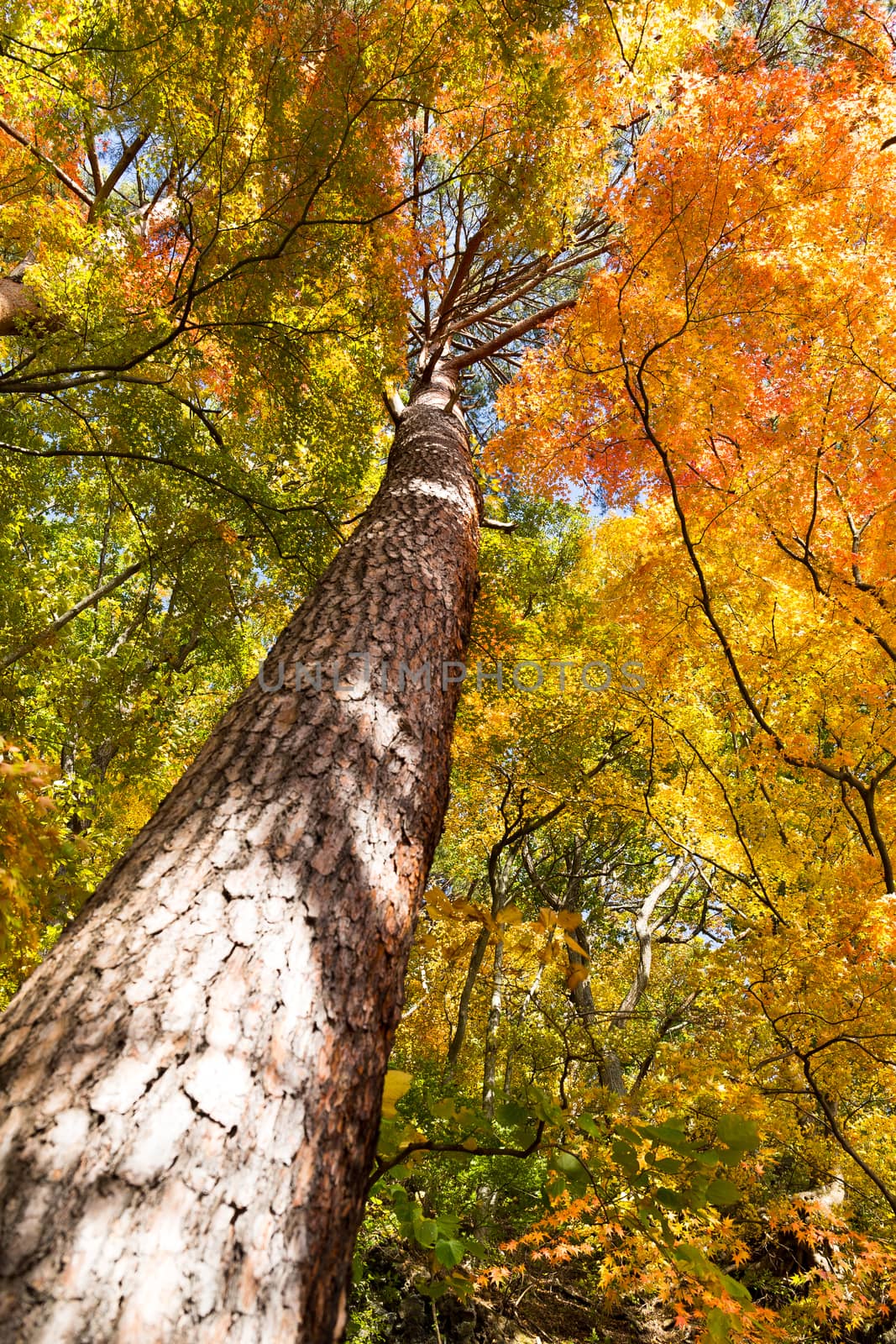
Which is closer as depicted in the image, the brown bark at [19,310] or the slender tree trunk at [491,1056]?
the brown bark at [19,310]

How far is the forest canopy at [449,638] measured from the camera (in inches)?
43.5

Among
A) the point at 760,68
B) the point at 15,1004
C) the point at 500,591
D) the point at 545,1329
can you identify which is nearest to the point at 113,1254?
the point at 15,1004

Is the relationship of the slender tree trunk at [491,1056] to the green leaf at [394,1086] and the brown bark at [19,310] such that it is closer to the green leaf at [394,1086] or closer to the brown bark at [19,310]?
the green leaf at [394,1086]

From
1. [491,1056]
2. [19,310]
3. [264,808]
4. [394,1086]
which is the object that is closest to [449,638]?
[264,808]

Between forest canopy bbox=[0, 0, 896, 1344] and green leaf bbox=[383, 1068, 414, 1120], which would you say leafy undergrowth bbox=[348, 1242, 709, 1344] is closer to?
forest canopy bbox=[0, 0, 896, 1344]

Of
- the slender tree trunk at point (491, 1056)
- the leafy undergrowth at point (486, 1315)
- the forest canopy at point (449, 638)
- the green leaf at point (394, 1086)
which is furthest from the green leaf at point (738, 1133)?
the slender tree trunk at point (491, 1056)

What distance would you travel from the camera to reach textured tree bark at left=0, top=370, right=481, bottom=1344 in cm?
68

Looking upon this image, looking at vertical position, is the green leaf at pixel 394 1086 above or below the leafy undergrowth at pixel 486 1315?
above

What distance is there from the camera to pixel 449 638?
2.49 metres

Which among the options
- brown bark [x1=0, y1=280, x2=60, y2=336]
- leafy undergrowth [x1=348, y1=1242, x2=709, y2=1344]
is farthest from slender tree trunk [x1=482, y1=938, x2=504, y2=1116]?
brown bark [x1=0, y1=280, x2=60, y2=336]

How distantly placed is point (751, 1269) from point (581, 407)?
9.91 meters

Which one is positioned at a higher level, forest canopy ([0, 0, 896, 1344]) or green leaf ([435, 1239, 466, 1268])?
forest canopy ([0, 0, 896, 1344])

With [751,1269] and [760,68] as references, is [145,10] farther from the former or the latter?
[751,1269]

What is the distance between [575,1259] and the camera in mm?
7371
